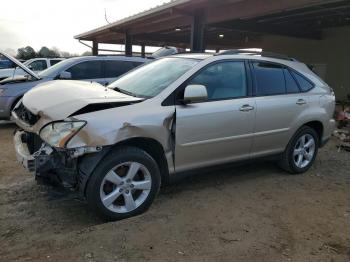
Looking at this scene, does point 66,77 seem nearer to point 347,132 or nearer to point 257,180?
point 257,180

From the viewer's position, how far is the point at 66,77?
8.16 m

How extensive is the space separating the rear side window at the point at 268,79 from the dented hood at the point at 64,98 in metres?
1.80

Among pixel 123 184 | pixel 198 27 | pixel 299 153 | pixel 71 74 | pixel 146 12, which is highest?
pixel 146 12

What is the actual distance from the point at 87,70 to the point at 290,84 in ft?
17.4

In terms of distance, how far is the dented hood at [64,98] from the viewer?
366 cm

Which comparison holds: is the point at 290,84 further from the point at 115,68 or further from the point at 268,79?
the point at 115,68

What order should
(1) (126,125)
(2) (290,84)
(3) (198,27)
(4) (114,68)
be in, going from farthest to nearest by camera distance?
1. (3) (198,27)
2. (4) (114,68)
3. (2) (290,84)
4. (1) (126,125)

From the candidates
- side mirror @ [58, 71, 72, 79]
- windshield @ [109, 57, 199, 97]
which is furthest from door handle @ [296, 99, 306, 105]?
side mirror @ [58, 71, 72, 79]

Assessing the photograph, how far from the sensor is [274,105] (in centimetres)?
500

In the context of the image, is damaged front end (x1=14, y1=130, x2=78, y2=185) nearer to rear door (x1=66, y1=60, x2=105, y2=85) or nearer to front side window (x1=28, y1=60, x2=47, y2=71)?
rear door (x1=66, y1=60, x2=105, y2=85)

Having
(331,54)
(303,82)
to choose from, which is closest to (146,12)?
(331,54)

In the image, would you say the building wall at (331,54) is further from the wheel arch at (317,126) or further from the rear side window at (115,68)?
the wheel arch at (317,126)

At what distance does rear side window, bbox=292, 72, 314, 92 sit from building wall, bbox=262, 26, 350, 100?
9807 mm

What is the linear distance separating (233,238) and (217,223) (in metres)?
0.32
